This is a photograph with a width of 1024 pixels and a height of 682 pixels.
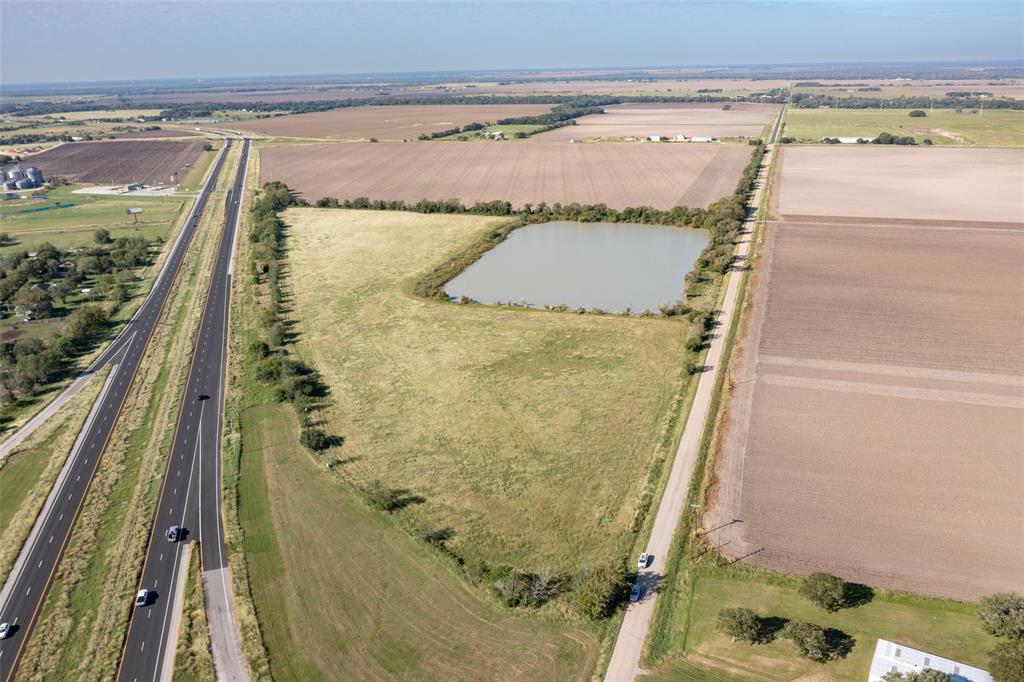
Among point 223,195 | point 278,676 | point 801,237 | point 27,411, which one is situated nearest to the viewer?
point 278,676

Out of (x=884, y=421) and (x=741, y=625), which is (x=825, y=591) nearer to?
(x=741, y=625)

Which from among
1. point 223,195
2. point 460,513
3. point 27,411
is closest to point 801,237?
point 460,513

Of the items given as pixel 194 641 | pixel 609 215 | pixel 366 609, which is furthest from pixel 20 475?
pixel 609 215

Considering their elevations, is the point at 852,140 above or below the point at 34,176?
below

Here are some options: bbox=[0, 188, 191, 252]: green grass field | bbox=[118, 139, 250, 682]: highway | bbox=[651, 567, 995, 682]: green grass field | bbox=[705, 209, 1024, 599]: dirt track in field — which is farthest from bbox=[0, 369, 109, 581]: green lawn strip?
bbox=[0, 188, 191, 252]: green grass field

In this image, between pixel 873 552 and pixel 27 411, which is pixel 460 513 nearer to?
pixel 873 552

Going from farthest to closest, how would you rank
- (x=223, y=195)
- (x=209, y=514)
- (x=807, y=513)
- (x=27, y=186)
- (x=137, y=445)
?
(x=27, y=186), (x=223, y=195), (x=137, y=445), (x=209, y=514), (x=807, y=513)

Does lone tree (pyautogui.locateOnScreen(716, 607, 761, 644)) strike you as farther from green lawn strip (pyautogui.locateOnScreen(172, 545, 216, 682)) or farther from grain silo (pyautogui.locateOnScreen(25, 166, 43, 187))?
grain silo (pyautogui.locateOnScreen(25, 166, 43, 187))

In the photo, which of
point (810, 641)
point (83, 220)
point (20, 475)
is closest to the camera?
point (810, 641)
